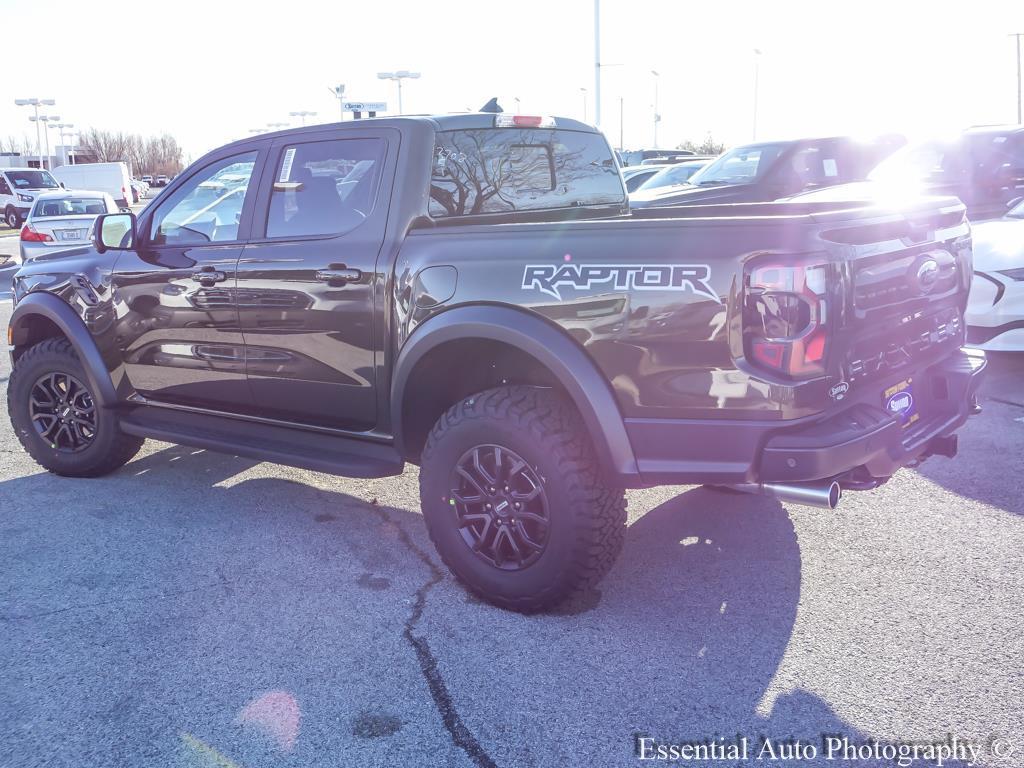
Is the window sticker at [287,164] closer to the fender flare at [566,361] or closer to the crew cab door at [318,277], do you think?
the crew cab door at [318,277]

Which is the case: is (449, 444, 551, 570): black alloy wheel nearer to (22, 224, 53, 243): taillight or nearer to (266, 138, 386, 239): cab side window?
(266, 138, 386, 239): cab side window

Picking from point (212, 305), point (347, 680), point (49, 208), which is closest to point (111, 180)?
point (49, 208)

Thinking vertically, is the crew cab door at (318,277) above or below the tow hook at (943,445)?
above

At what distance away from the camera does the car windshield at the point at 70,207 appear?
594 inches

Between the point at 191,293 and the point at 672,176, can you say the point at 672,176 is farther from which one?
the point at 191,293

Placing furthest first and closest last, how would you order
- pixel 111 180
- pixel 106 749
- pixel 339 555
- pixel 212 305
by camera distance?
pixel 111 180, pixel 212 305, pixel 339 555, pixel 106 749

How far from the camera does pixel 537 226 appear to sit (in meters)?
3.32

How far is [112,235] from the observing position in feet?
15.9

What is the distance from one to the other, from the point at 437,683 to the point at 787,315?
5.37ft

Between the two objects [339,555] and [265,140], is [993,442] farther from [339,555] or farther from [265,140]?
[265,140]

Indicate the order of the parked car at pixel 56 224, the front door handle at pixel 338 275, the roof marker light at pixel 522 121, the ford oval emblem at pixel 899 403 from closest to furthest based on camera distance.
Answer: the ford oval emblem at pixel 899 403 → the front door handle at pixel 338 275 → the roof marker light at pixel 522 121 → the parked car at pixel 56 224

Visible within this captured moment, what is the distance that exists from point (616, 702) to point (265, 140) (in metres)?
2.96

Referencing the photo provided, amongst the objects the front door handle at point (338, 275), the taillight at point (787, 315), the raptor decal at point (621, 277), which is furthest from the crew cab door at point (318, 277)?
the taillight at point (787, 315)

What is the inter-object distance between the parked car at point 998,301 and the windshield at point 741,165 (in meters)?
4.16
